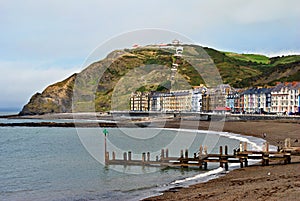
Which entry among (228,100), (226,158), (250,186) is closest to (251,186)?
(250,186)

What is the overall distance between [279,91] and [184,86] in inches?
3474

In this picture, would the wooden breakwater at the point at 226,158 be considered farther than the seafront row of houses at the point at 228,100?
No

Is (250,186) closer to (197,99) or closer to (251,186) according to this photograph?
(251,186)

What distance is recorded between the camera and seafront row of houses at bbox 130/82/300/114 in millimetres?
108875

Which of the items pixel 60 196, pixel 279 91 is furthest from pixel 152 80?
pixel 60 196

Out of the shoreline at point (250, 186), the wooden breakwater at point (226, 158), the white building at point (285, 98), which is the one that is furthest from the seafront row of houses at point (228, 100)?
the shoreline at point (250, 186)

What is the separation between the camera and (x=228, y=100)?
138125 mm

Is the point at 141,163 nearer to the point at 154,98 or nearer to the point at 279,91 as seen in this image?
the point at 279,91

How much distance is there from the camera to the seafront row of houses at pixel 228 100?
357 feet

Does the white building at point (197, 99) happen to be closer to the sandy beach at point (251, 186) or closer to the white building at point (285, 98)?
the white building at point (285, 98)

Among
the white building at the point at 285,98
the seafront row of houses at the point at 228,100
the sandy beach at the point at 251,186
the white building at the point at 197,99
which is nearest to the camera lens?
the sandy beach at the point at 251,186

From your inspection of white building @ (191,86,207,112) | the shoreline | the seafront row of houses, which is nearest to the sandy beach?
the shoreline

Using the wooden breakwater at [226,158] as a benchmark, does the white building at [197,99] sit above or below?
above

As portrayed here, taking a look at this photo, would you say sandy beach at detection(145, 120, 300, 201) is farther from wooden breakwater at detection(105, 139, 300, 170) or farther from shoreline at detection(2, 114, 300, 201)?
wooden breakwater at detection(105, 139, 300, 170)
